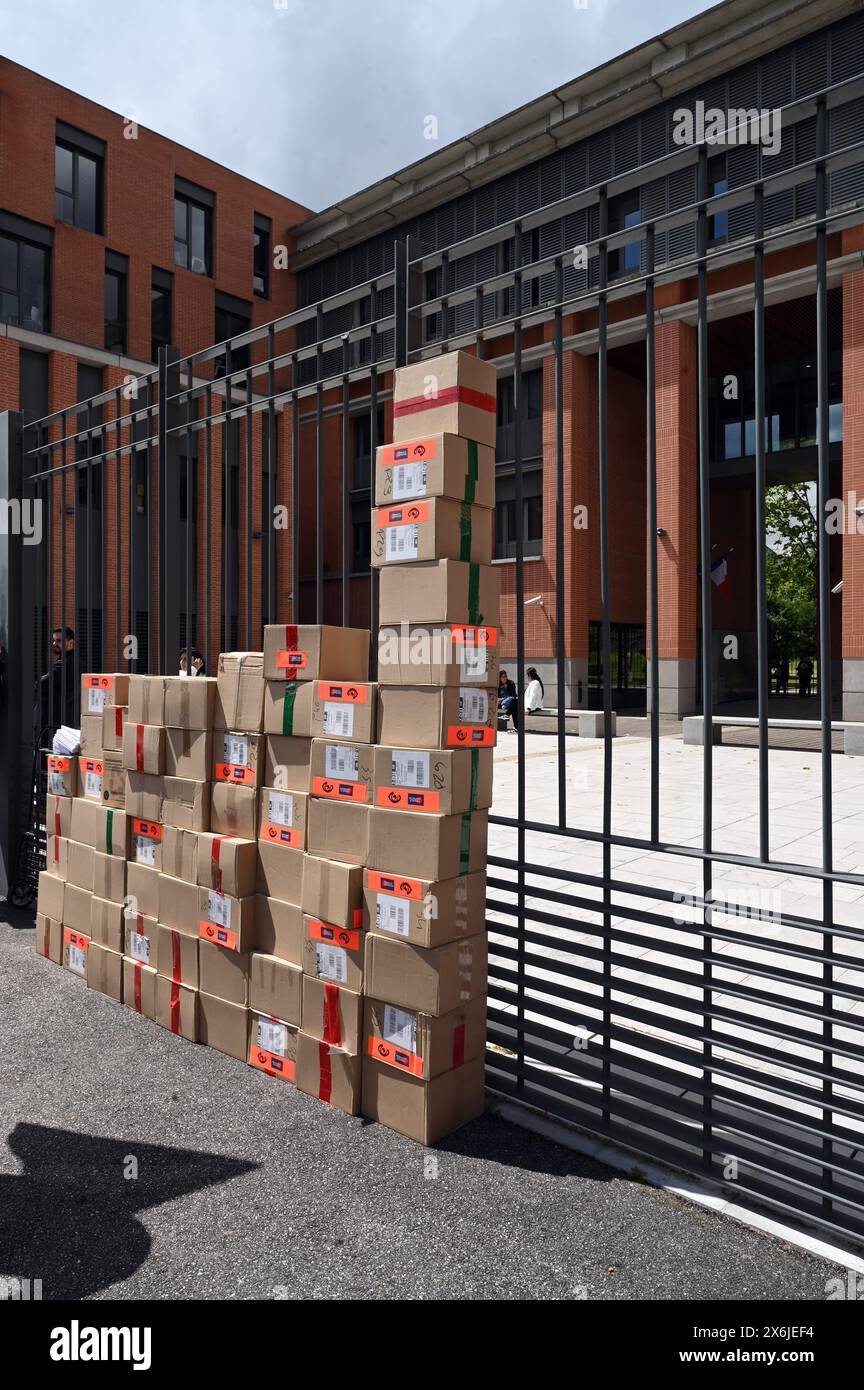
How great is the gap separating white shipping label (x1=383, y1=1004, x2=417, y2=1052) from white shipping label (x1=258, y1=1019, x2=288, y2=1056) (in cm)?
63

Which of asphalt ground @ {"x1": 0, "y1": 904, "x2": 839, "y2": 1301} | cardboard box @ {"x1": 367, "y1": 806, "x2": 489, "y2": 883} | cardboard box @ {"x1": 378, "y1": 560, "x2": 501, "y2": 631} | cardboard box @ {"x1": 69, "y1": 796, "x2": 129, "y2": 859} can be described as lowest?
asphalt ground @ {"x1": 0, "y1": 904, "x2": 839, "y2": 1301}

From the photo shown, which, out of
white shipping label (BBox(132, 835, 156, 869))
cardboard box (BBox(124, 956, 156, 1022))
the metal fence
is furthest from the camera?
white shipping label (BBox(132, 835, 156, 869))

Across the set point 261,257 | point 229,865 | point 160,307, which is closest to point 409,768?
point 229,865

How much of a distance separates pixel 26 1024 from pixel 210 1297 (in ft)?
7.87

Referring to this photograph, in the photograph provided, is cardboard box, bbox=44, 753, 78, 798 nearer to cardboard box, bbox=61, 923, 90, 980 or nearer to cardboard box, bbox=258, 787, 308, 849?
cardboard box, bbox=61, 923, 90, 980

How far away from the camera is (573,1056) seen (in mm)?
3490

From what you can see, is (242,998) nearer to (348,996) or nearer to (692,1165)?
(348,996)

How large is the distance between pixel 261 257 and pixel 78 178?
657cm

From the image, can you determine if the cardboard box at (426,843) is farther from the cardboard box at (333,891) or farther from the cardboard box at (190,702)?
the cardboard box at (190,702)

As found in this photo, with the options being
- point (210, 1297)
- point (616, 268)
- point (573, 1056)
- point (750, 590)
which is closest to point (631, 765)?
point (573, 1056)

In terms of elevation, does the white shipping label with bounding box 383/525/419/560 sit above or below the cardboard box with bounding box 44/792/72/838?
above

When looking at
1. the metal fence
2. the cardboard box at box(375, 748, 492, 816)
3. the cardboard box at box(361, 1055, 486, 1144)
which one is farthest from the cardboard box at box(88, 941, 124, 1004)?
the cardboard box at box(375, 748, 492, 816)

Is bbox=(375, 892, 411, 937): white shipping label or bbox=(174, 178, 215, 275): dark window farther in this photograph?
bbox=(174, 178, 215, 275): dark window

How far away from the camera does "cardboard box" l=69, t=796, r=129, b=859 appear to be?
4742mm
